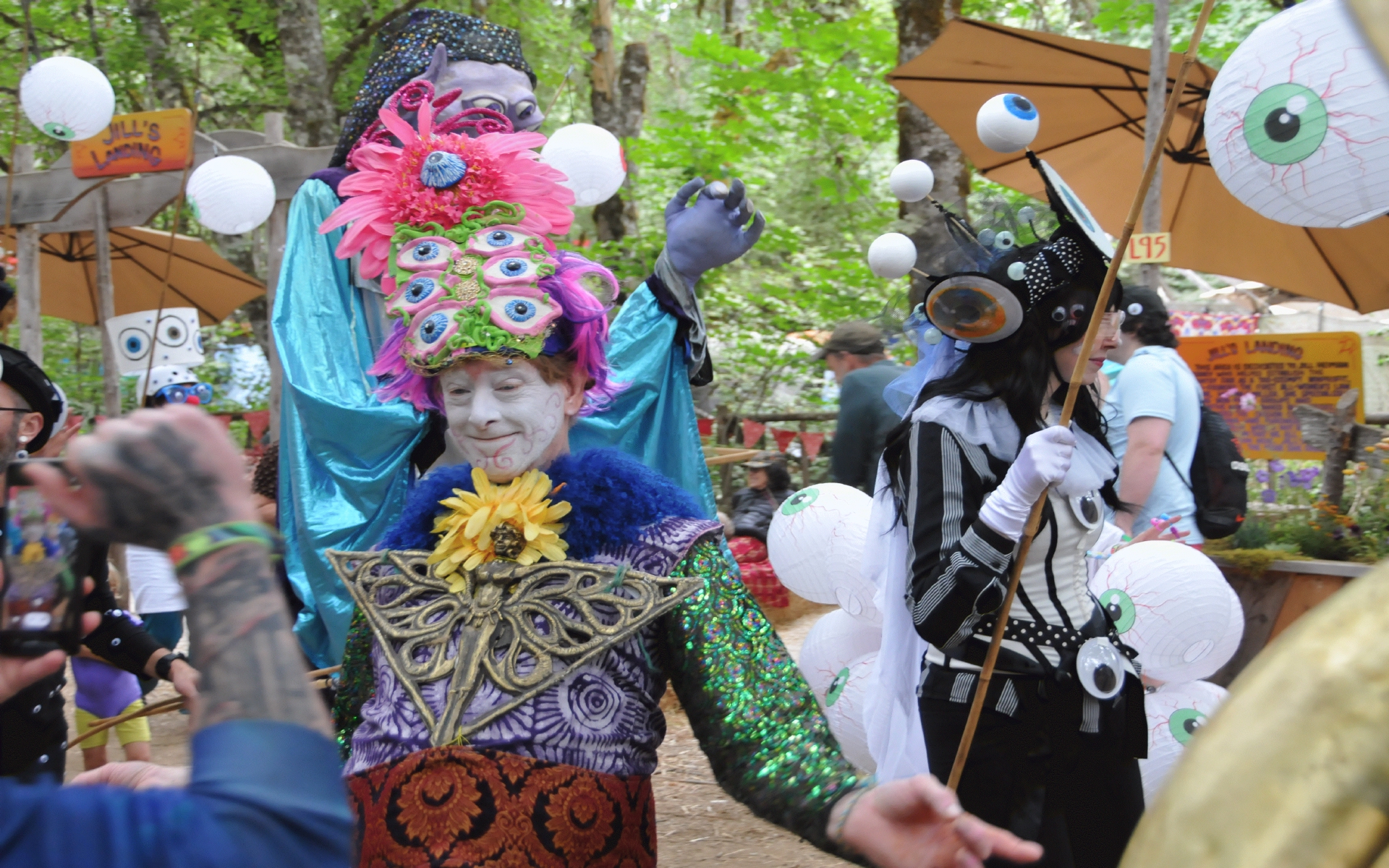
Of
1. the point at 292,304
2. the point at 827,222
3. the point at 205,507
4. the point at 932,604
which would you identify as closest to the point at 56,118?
the point at 292,304

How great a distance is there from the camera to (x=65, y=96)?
5754 mm

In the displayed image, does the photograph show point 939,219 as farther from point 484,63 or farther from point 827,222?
point 827,222

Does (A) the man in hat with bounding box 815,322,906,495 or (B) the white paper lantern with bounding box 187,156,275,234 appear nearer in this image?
(A) the man in hat with bounding box 815,322,906,495

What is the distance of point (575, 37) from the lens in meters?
10.8

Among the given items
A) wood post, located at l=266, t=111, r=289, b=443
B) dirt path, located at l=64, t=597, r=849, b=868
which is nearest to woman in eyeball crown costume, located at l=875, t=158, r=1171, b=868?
dirt path, located at l=64, t=597, r=849, b=868

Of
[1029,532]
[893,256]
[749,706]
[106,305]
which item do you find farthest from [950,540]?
[106,305]

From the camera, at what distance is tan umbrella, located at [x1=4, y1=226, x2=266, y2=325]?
929cm

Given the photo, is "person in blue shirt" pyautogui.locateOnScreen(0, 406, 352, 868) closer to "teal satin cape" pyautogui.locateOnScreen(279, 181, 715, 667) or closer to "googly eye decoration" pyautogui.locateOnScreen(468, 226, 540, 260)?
"googly eye decoration" pyautogui.locateOnScreen(468, 226, 540, 260)

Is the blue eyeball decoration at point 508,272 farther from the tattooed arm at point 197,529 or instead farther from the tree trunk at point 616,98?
the tree trunk at point 616,98

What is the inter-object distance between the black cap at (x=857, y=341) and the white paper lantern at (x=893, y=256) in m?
2.73

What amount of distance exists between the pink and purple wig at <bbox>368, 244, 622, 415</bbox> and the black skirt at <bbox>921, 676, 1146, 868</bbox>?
89 cm

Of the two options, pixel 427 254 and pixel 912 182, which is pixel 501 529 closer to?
pixel 427 254

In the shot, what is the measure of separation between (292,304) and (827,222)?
932 cm

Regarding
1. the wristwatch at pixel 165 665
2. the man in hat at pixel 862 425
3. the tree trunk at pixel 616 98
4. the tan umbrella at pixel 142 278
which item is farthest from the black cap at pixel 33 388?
the tan umbrella at pixel 142 278
